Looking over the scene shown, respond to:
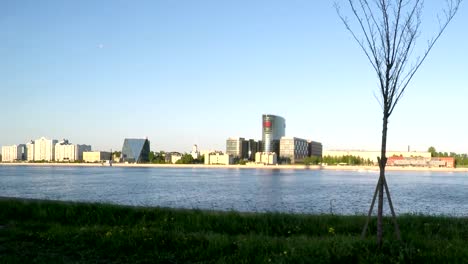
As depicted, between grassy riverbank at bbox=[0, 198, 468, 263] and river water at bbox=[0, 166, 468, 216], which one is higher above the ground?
grassy riverbank at bbox=[0, 198, 468, 263]

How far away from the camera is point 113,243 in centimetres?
1096

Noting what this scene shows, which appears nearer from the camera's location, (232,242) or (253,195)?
(232,242)

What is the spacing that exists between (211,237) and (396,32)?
19.6 ft

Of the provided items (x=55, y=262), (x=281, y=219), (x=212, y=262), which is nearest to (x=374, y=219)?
(x=281, y=219)

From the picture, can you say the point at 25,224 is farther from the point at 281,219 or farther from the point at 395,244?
the point at 395,244

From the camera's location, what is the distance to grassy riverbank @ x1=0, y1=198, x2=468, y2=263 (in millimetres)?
9461

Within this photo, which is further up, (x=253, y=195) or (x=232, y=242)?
(x=232, y=242)

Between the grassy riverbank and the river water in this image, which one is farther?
the river water

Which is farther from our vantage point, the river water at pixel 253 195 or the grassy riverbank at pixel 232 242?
the river water at pixel 253 195

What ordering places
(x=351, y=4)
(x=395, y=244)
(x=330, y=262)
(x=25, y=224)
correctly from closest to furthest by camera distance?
(x=330, y=262) → (x=395, y=244) → (x=351, y=4) → (x=25, y=224)

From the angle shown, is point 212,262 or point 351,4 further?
point 351,4

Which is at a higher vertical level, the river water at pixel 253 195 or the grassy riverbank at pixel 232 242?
the grassy riverbank at pixel 232 242

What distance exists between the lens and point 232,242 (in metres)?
10.7

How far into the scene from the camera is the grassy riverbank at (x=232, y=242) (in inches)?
372
